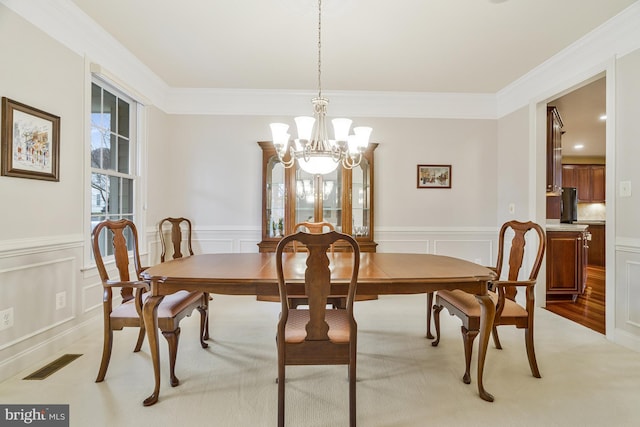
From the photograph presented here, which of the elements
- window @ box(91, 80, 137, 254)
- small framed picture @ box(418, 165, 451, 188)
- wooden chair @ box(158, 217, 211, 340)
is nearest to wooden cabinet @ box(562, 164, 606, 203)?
small framed picture @ box(418, 165, 451, 188)

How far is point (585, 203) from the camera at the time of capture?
23.5 ft

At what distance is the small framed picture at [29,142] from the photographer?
199 cm

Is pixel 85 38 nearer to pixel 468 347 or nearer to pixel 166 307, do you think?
pixel 166 307

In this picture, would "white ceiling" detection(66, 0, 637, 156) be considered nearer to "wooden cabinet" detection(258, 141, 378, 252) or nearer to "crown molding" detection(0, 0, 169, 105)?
"crown molding" detection(0, 0, 169, 105)

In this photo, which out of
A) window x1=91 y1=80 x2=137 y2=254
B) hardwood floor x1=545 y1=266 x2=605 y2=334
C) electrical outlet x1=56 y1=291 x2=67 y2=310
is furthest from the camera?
hardwood floor x1=545 y1=266 x2=605 y2=334

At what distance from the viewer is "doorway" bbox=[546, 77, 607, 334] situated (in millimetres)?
3480

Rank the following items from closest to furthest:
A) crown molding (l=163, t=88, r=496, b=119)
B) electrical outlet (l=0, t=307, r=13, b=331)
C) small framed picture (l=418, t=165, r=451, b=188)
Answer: electrical outlet (l=0, t=307, r=13, b=331) < crown molding (l=163, t=88, r=496, b=119) < small framed picture (l=418, t=165, r=451, b=188)

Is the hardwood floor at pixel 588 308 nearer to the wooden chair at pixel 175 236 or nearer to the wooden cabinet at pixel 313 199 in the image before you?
the wooden cabinet at pixel 313 199

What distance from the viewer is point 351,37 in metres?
2.79

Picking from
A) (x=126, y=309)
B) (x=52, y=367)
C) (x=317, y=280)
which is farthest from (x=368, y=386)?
(x=52, y=367)

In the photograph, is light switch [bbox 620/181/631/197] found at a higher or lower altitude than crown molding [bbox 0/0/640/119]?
lower

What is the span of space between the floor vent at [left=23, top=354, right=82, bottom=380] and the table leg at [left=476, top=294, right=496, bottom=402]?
8.42 feet

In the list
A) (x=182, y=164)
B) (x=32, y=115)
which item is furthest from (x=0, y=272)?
(x=182, y=164)

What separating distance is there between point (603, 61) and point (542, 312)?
2351mm
